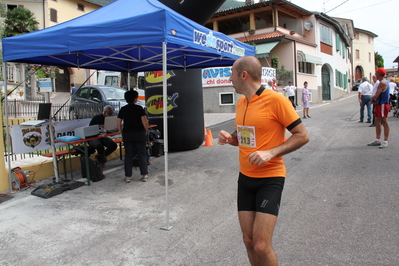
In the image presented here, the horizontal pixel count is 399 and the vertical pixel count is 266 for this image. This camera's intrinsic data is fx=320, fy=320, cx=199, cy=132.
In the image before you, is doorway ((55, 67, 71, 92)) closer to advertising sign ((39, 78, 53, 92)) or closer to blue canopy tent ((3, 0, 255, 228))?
blue canopy tent ((3, 0, 255, 228))

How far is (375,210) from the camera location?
4.30 m

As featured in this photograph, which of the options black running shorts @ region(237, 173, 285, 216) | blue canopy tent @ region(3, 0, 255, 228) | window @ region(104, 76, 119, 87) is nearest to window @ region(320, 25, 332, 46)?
window @ region(104, 76, 119, 87)

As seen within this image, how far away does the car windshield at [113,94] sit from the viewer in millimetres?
12435

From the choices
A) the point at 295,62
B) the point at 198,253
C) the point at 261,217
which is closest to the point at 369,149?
the point at 198,253

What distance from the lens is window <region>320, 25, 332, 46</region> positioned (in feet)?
99.1

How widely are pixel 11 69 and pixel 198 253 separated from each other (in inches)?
968

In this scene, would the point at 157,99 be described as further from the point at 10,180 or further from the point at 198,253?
the point at 198,253

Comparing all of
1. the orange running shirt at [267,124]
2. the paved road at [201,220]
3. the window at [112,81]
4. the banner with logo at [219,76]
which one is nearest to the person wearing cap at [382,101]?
the paved road at [201,220]

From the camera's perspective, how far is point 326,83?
3209 centimetres

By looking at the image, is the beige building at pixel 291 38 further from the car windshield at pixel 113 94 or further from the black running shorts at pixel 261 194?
the black running shorts at pixel 261 194

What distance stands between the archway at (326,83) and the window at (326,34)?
2.54 meters

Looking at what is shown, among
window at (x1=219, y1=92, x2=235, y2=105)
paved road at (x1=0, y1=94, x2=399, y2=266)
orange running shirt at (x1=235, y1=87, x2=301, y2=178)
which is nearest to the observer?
orange running shirt at (x1=235, y1=87, x2=301, y2=178)

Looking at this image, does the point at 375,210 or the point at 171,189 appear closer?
the point at 375,210

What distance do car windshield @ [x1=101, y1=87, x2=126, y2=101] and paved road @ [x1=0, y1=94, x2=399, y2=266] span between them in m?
6.36
